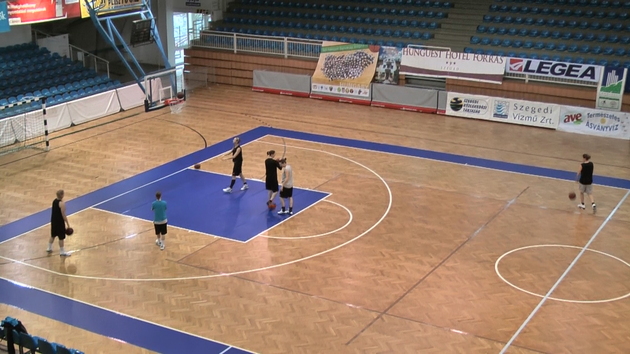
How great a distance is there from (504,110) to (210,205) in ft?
44.3

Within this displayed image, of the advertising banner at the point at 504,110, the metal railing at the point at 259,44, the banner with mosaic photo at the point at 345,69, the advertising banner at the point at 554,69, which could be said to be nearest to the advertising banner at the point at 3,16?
the metal railing at the point at 259,44

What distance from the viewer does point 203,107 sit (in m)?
31.6

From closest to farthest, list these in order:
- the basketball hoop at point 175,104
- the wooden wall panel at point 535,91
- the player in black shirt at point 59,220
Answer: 1. the player in black shirt at point 59,220
2. the wooden wall panel at point 535,91
3. the basketball hoop at point 175,104

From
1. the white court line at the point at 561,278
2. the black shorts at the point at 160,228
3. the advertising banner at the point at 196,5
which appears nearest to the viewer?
the white court line at the point at 561,278

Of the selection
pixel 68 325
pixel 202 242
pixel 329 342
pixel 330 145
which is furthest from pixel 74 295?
pixel 330 145

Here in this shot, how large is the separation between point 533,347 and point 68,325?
8.50 metres

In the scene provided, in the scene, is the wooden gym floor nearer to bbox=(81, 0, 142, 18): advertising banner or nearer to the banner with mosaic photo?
bbox=(81, 0, 142, 18): advertising banner

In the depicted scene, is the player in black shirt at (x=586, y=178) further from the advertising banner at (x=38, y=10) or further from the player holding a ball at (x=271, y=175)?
the advertising banner at (x=38, y=10)

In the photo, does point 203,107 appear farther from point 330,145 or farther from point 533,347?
point 533,347

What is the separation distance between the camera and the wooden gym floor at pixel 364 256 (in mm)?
14570

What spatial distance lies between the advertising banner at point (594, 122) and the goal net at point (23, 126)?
59.3 ft

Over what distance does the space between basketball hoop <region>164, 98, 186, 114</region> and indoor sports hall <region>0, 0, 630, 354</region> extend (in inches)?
6.2

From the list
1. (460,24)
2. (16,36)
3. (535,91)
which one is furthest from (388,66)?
(16,36)

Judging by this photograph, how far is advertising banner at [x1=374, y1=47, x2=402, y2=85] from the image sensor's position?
32.2 meters
